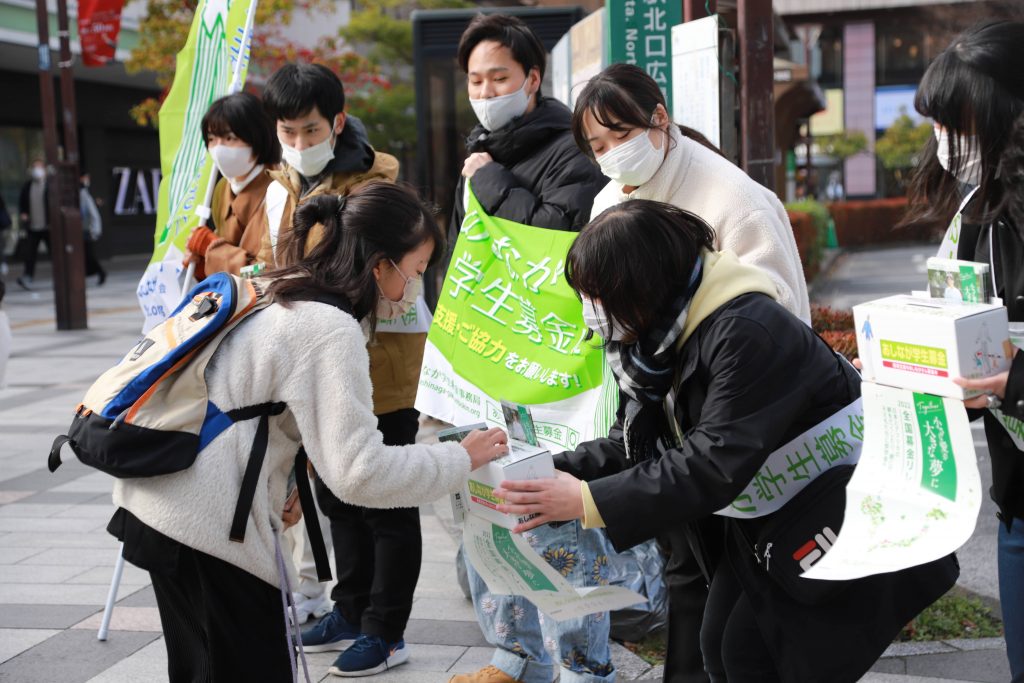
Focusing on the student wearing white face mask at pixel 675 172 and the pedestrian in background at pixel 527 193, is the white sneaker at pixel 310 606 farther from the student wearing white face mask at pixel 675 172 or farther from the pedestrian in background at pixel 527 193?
the student wearing white face mask at pixel 675 172

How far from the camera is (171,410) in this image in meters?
2.26

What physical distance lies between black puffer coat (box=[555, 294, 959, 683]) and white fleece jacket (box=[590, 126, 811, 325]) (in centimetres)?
70

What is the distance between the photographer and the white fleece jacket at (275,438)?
2.32 metres

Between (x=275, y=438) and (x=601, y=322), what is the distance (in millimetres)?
743

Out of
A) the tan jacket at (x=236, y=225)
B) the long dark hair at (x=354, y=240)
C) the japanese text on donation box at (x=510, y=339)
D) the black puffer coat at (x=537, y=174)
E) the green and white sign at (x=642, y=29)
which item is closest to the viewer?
the long dark hair at (x=354, y=240)

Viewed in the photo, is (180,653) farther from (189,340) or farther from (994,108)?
(994,108)

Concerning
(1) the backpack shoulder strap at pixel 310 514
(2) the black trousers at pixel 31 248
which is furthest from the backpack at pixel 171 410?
(2) the black trousers at pixel 31 248

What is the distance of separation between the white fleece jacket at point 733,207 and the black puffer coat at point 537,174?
304 mm

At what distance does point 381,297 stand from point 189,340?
538mm

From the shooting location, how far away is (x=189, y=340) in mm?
2268

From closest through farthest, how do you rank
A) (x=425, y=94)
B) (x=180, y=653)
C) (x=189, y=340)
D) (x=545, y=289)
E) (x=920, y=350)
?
1. (x=920, y=350)
2. (x=189, y=340)
3. (x=180, y=653)
4. (x=545, y=289)
5. (x=425, y=94)

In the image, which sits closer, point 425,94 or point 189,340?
point 189,340

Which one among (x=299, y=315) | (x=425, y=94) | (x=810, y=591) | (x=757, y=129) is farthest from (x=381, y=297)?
(x=425, y=94)

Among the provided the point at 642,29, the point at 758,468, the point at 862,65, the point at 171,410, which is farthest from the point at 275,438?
the point at 862,65
